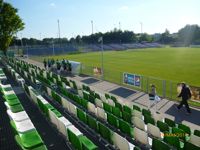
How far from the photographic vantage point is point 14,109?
9.40 metres

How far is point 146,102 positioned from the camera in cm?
1497

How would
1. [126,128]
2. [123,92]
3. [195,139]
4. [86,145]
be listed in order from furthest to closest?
[123,92], [126,128], [195,139], [86,145]

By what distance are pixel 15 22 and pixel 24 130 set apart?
107ft

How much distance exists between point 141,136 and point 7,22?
1303 inches

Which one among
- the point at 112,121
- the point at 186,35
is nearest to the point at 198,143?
the point at 112,121

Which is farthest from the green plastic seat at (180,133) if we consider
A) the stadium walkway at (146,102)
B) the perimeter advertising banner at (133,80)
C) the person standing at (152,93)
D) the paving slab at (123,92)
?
the perimeter advertising banner at (133,80)

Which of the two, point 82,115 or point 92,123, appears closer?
point 92,123

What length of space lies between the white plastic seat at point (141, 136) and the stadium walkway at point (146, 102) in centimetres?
436

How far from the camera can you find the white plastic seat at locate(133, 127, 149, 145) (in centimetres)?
718

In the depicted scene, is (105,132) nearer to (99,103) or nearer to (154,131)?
(154,131)

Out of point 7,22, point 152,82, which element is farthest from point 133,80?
point 7,22

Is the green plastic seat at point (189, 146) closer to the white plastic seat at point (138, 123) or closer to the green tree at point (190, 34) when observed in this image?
the white plastic seat at point (138, 123)

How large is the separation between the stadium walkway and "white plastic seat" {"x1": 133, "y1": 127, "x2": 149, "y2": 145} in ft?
14.3

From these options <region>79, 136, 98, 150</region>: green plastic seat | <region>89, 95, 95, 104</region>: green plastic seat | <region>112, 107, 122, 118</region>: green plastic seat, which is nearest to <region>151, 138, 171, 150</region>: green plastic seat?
<region>79, 136, 98, 150</region>: green plastic seat
